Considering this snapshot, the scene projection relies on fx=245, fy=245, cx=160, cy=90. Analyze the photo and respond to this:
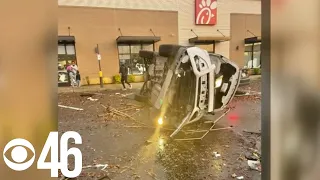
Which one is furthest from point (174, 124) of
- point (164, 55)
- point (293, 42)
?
point (293, 42)

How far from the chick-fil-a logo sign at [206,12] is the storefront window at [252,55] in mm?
229

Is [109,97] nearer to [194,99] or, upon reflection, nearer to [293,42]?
[194,99]

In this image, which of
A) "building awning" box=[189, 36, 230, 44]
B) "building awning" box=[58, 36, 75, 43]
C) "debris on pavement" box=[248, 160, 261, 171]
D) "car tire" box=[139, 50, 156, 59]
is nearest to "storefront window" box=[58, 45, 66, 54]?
"building awning" box=[58, 36, 75, 43]

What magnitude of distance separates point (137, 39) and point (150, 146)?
1.88ft

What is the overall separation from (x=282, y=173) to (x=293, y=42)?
0.59 meters

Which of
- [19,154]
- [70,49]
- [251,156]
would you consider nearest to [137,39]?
[70,49]

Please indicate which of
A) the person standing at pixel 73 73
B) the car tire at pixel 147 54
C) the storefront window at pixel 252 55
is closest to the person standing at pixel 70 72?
the person standing at pixel 73 73

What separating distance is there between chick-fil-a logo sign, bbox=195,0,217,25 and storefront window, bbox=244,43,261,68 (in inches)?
9.0

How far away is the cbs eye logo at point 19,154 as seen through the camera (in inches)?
31.5

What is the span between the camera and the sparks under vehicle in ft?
4.73

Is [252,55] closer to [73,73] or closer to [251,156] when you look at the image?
[251,156]

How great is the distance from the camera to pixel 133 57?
1.29 metres

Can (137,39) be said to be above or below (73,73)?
above

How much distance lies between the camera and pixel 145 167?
4.17 feet
